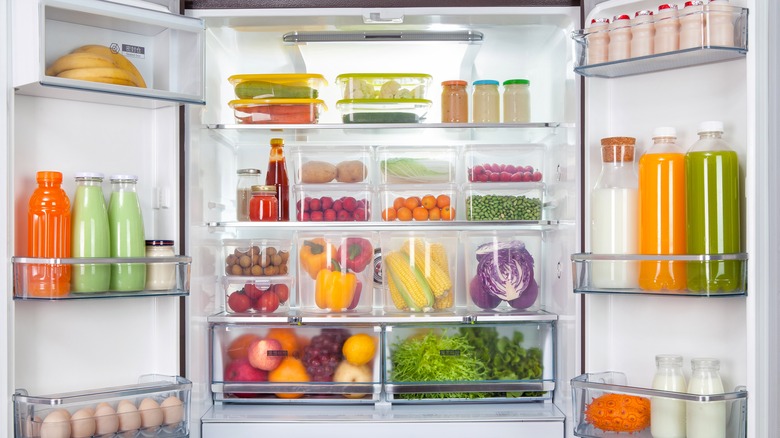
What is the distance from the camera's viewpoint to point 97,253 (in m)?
2.01

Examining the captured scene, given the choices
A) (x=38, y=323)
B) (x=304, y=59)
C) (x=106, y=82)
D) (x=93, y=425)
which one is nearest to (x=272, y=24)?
(x=304, y=59)

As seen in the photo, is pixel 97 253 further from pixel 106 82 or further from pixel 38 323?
pixel 106 82

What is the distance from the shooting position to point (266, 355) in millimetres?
2598

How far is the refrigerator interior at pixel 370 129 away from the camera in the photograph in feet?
7.89

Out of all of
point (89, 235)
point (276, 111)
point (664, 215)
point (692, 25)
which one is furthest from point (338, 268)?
point (692, 25)

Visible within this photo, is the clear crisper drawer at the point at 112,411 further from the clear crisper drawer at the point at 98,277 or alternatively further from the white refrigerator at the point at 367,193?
the clear crisper drawer at the point at 98,277

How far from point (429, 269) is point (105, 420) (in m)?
1.11

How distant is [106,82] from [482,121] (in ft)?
3.93

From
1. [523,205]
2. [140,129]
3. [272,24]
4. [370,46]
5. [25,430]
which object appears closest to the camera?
[25,430]

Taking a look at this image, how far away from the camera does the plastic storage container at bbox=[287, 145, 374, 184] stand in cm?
266

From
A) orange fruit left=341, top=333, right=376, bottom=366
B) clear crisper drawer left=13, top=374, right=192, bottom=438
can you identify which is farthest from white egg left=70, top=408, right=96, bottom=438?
orange fruit left=341, top=333, right=376, bottom=366

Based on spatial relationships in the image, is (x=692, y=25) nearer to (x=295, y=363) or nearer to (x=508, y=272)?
(x=508, y=272)

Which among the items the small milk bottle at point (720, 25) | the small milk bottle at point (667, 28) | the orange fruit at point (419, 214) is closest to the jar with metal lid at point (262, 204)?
the orange fruit at point (419, 214)

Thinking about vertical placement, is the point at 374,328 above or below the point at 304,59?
below
